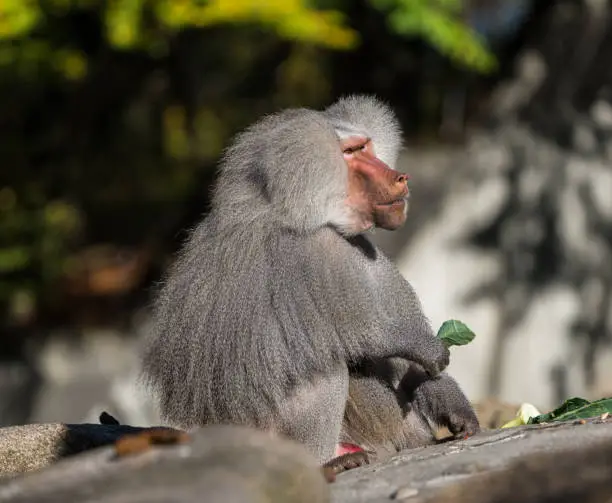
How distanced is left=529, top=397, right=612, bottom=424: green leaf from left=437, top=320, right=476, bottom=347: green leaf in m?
0.58

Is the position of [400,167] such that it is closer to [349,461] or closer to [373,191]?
[373,191]

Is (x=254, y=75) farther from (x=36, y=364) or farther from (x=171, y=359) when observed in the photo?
(x=171, y=359)

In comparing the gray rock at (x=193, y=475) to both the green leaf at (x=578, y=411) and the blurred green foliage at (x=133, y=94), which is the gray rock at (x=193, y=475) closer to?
the green leaf at (x=578, y=411)

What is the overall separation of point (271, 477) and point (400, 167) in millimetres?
9409

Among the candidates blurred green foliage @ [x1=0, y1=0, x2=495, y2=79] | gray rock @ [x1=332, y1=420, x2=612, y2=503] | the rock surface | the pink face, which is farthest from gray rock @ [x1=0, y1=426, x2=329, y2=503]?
blurred green foliage @ [x1=0, y1=0, x2=495, y2=79]

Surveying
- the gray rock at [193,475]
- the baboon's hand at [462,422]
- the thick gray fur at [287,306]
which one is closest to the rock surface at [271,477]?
the gray rock at [193,475]

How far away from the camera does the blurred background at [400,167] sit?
11219mm

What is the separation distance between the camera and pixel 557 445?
451 cm

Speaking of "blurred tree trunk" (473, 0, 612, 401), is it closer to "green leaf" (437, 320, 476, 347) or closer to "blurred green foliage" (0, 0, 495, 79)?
"blurred green foliage" (0, 0, 495, 79)

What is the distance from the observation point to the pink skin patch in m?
5.41

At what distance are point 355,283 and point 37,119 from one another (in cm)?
816

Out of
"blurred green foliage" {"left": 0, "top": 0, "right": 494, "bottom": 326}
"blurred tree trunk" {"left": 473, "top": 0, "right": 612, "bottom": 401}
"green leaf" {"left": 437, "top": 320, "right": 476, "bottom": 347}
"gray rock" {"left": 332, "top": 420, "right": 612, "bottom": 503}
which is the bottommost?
"gray rock" {"left": 332, "top": 420, "right": 612, "bottom": 503}

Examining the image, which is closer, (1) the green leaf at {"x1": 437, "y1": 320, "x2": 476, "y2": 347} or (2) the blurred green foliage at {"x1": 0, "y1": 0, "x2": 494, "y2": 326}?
(1) the green leaf at {"x1": 437, "y1": 320, "x2": 476, "y2": 347}

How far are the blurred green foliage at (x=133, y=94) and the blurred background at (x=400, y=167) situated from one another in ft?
0.09
